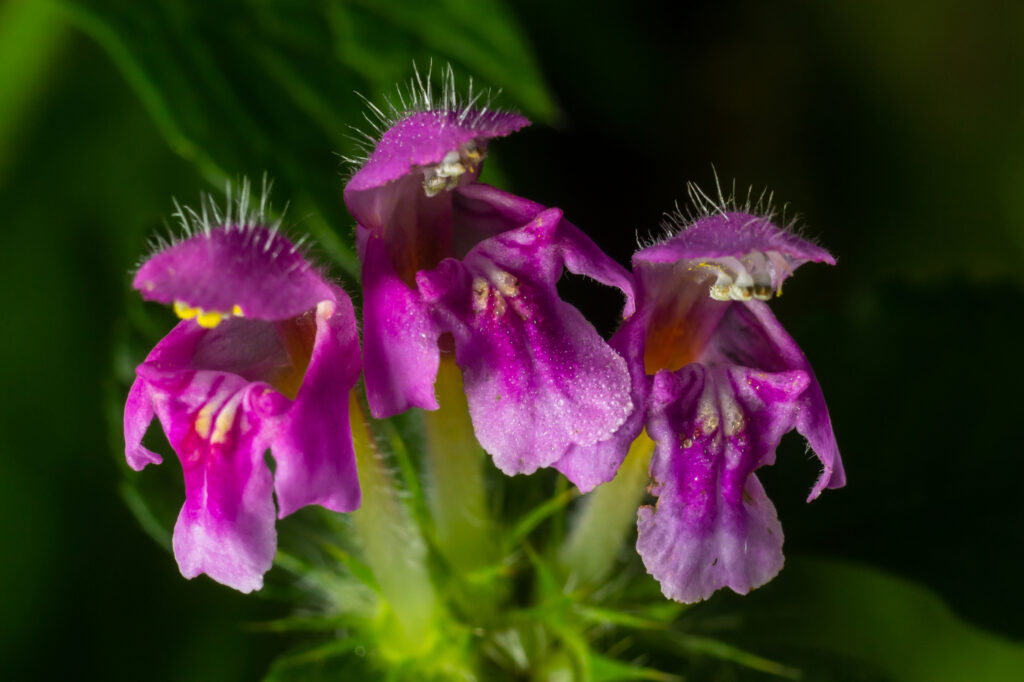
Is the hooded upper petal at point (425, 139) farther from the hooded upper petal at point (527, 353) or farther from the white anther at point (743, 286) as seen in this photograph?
the white anther at point (743, 286)

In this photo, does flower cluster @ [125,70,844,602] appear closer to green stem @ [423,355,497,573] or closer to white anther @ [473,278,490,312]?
white anther @ [473,278,490,312]

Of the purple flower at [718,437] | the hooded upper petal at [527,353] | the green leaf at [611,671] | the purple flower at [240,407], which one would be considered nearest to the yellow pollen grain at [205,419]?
the purple flower at [240,407]

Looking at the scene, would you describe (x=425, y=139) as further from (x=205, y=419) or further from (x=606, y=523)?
(x=606, y=523)

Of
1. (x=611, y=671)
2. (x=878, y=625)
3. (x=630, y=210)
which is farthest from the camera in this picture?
(x=630, y=210)

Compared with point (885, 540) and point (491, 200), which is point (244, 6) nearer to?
point (491, 200)

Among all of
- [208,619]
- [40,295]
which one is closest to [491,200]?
[208,619]

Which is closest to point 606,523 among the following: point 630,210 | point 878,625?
point 878,625
